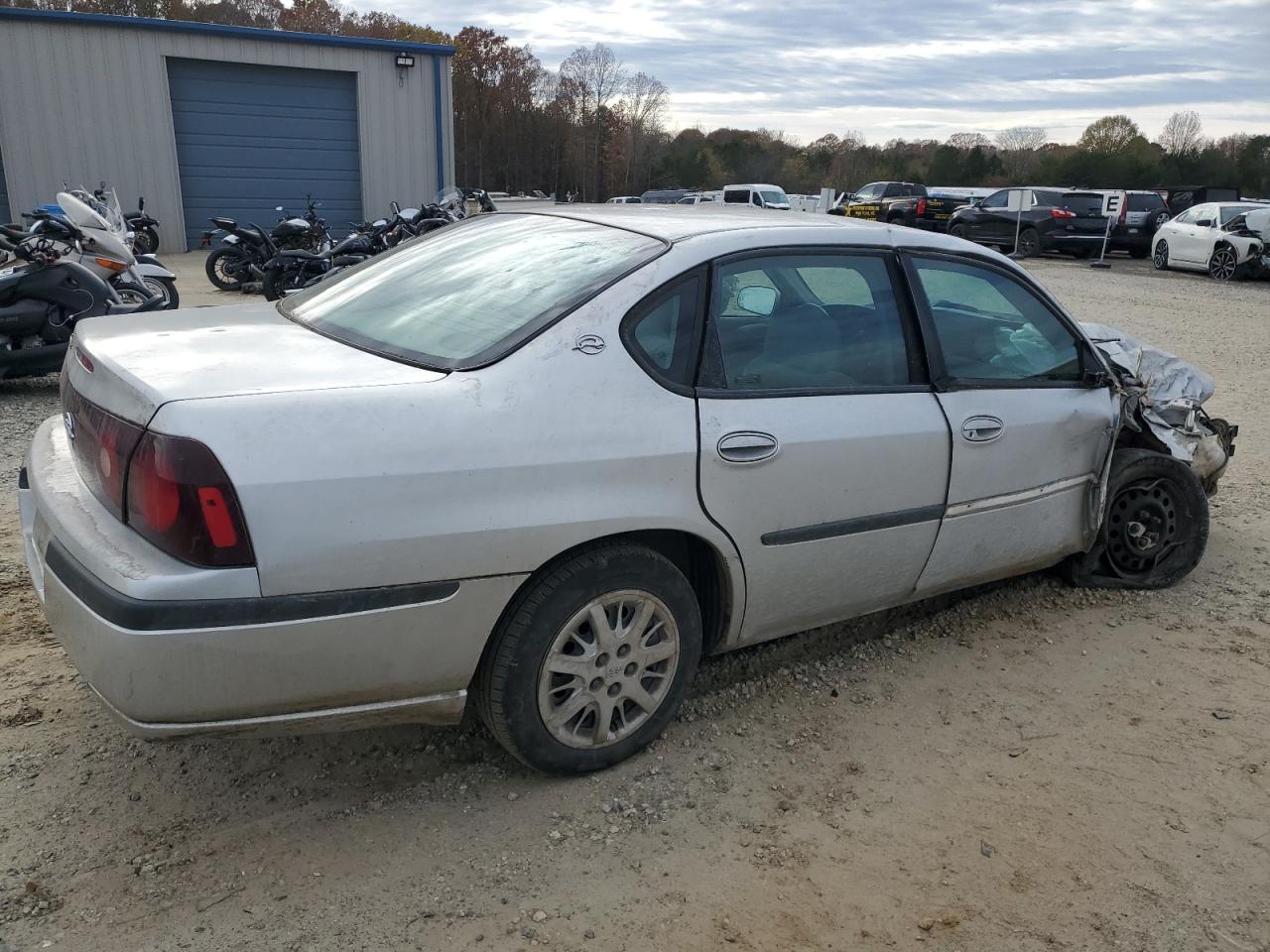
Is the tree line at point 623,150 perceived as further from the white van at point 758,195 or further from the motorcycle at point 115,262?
the motorcycle at point 115,262

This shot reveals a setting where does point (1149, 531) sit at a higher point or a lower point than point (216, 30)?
lower

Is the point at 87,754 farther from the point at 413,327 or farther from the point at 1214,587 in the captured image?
the point at 1214,587

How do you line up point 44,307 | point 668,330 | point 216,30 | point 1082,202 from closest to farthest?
1. point 668,330
2. point 44,307
3. point 216,30
4. point 1082,202

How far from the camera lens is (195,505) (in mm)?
2186

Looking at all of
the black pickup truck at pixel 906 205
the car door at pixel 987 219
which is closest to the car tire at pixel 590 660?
the car door at pixel 987 219

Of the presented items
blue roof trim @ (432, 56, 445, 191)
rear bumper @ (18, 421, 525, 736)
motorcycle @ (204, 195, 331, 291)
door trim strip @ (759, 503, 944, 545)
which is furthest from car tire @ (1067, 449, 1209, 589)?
blue roof trim @ (432, 56, 445, 191)

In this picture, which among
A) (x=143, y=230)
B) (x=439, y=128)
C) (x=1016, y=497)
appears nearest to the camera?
(x=1016, y=497)

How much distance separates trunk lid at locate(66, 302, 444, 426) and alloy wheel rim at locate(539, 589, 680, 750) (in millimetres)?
781

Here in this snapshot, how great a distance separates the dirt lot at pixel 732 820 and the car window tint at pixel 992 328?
1.07 meters

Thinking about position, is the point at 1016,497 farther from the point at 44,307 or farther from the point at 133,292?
the point at 133,292

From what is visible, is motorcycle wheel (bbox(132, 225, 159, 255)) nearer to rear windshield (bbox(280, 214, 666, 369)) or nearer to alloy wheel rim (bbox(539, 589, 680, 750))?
rear windshield (bbox(280, 214, 666, 369))

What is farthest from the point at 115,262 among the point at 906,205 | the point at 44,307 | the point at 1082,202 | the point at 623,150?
the point at 623,150

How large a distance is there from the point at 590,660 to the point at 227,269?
1222 cm

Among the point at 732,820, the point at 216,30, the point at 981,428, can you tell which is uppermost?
the point at 216,30
